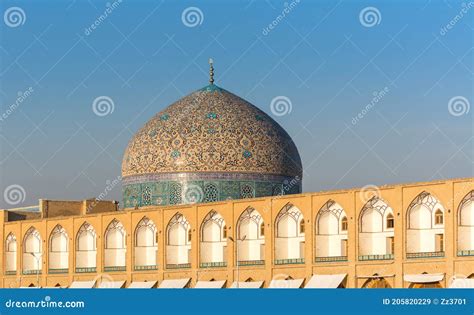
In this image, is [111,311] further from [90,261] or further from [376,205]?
[90,261]

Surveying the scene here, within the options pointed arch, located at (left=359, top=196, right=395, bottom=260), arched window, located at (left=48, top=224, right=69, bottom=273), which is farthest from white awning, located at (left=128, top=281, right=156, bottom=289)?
pointed arch, located at (left=359, top=196, right=395, bottom=260)

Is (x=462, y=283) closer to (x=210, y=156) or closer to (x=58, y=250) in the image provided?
(x=210, y=156)

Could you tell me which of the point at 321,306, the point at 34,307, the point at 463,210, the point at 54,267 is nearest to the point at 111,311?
the point at 34,307

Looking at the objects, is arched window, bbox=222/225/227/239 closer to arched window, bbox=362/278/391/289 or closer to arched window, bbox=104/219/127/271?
arched window, bbox=104/219/127/271

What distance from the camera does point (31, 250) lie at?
161 ft

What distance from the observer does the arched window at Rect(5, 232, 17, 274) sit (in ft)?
163

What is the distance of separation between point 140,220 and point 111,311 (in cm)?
2063

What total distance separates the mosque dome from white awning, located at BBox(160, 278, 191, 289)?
14.1 feet

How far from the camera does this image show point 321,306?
23344mm

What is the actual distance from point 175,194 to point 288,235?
Answer: 7.44m

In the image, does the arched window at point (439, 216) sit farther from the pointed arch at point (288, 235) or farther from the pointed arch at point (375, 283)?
the pointed arch at point (288, 235)

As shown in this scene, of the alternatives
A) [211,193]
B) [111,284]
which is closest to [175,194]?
[211,193]

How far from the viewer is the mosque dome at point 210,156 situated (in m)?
46.0

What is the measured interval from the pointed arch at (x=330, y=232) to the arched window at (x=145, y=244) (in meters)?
7.66
